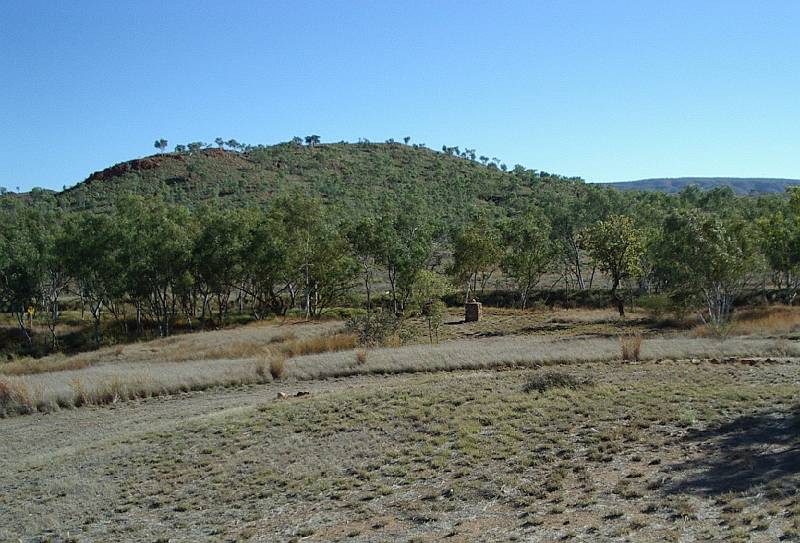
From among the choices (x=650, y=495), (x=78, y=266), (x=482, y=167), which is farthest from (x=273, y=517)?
(x=482, y=167)

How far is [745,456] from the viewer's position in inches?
490

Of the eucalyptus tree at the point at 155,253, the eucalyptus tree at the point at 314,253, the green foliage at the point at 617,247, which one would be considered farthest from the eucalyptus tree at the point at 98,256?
the green foliage at the point at 617,247

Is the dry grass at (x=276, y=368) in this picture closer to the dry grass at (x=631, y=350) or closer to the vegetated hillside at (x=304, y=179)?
the dry grass at (x=631, y=350)

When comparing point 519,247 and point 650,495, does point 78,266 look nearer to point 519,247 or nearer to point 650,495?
point 519,247

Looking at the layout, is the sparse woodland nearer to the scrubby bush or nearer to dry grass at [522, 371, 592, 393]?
the scrubby bush

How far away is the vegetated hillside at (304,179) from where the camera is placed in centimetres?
13273

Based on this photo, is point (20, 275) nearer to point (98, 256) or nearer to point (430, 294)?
point (98, 256)

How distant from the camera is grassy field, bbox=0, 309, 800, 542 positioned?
10.7 metres

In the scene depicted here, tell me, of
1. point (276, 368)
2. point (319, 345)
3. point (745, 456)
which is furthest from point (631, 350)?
point (319, 345)

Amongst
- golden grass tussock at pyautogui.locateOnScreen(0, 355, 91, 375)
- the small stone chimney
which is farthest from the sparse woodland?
golden grass tussock at pyautogui.locateOnScreen(0, 355, 91, 375)

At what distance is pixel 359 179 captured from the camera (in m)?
162

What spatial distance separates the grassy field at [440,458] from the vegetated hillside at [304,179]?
298 ft

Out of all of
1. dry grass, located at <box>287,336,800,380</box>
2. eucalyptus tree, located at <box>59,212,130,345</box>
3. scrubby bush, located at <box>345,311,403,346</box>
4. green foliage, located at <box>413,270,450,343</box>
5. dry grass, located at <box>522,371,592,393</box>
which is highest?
eucalyptus tree, located at <box>59,212,130,345</box>

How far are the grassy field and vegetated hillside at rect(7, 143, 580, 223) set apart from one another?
90.9m
